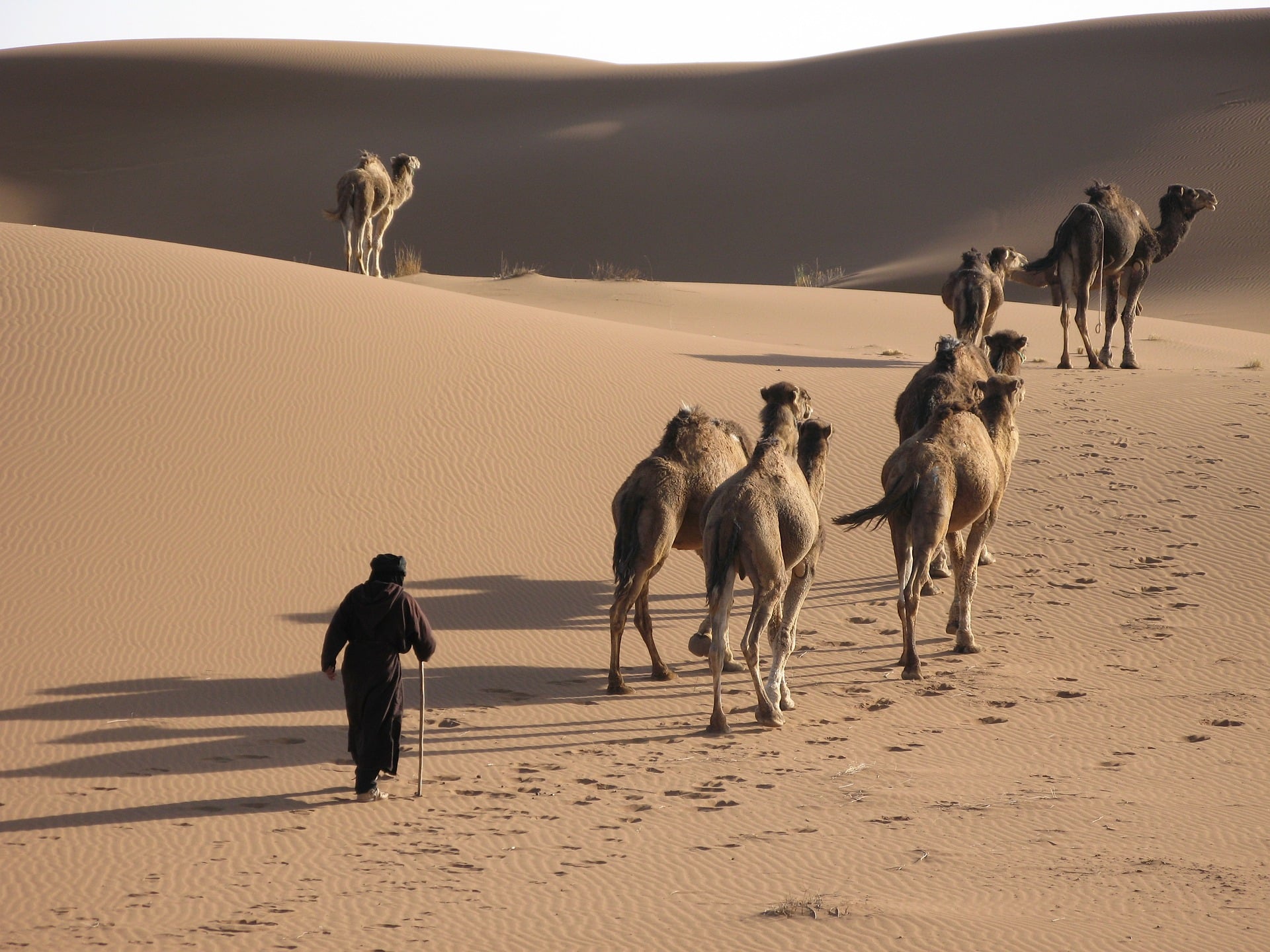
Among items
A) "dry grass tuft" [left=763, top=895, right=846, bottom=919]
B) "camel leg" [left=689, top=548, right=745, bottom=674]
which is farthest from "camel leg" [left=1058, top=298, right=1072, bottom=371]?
"dry grass tuft" [left=763, top=895, right=846, bottom=919]

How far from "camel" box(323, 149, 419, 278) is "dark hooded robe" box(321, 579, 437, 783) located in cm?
1359

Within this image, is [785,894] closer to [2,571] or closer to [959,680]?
[959,680]

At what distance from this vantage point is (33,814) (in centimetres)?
694

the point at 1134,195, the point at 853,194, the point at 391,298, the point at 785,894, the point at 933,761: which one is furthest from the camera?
the point at 853,194

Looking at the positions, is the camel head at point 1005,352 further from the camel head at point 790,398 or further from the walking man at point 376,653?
the walking man at point 376,653

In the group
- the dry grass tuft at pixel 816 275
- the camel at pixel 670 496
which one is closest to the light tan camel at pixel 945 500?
the camel at pixel 670 496

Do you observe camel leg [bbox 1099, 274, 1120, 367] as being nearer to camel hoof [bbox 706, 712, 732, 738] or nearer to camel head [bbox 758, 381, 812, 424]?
camel head [bbox 758, 381, 812, 424]

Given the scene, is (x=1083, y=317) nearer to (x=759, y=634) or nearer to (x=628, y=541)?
(x=628, y=541)

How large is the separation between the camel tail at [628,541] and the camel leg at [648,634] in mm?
452

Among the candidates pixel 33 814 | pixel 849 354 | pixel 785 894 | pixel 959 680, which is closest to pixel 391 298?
pixel 849 354

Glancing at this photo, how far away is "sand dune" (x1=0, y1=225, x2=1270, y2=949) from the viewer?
19.6ft

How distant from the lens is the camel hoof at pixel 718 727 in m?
8.48

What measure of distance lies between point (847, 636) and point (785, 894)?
5.01 meters

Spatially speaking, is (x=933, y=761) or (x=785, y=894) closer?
(x=785, y=894)
